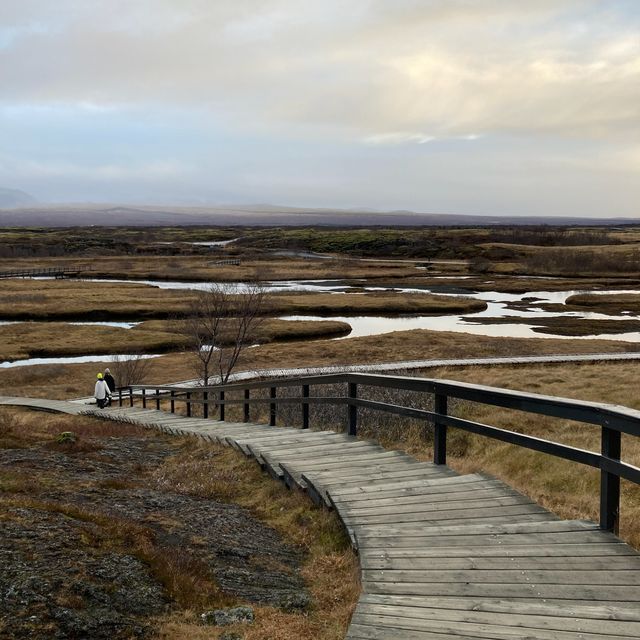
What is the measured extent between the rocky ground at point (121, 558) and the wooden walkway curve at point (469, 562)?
85 centimetres

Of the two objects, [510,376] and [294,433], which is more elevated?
[294,433]

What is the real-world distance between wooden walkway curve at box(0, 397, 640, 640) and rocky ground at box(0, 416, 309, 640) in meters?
0.85

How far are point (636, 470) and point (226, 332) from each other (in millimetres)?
48179

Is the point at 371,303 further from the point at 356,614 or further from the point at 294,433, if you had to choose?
the point at 356,614

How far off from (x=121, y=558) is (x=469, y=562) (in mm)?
2950

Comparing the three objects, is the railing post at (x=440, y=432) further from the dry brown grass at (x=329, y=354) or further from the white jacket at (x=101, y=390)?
the dry brown grass at (x=329, y=354)

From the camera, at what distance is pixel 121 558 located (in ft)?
19.2

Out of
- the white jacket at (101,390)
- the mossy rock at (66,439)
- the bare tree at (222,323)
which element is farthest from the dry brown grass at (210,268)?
the mossy rock at (66,439)

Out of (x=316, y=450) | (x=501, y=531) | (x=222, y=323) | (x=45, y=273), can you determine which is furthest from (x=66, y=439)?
(x=45, y=273)

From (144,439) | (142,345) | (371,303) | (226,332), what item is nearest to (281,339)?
(226,332)

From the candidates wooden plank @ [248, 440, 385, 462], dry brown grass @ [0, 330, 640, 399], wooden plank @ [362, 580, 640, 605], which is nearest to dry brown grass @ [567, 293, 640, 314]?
dry brown grass @ [0, 330, 640, 399]

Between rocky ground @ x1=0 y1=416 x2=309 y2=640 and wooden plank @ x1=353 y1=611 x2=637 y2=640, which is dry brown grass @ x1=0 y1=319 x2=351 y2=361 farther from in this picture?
wooden plank @ x1=353 y1=611 x2=637 y2=640

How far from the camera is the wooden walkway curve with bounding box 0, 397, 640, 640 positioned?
4066mm

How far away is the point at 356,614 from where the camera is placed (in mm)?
4309
